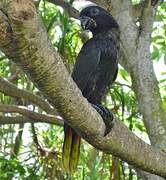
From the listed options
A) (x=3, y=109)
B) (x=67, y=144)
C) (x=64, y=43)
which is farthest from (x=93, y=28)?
(x=67, y=144)

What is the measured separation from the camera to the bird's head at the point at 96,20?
7.00 ft

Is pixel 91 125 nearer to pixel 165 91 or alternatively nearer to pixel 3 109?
pixel 3 109

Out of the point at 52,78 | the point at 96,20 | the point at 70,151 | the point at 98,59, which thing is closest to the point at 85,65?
the point at 98,59

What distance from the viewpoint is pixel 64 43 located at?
→ 2.10m

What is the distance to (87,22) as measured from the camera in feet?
7.14

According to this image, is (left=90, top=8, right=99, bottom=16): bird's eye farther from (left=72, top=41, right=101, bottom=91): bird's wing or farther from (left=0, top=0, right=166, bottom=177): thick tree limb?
(left=0, top=0, right=166, bottom=177): thick tree limb

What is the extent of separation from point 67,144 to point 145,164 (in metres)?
0.27

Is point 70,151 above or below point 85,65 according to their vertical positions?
below

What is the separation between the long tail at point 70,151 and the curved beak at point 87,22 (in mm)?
622

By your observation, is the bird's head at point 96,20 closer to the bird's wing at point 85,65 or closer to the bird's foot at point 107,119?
the bird's wing at point 85,65

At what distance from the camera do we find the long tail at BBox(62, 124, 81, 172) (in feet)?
5.34

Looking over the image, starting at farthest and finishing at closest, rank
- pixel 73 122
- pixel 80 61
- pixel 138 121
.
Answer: pixel 138 121 < pixel 80 61 < pixel 73 122

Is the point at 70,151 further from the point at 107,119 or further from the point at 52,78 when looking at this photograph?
the point at 52,78

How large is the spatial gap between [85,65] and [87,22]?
11.9 inches
